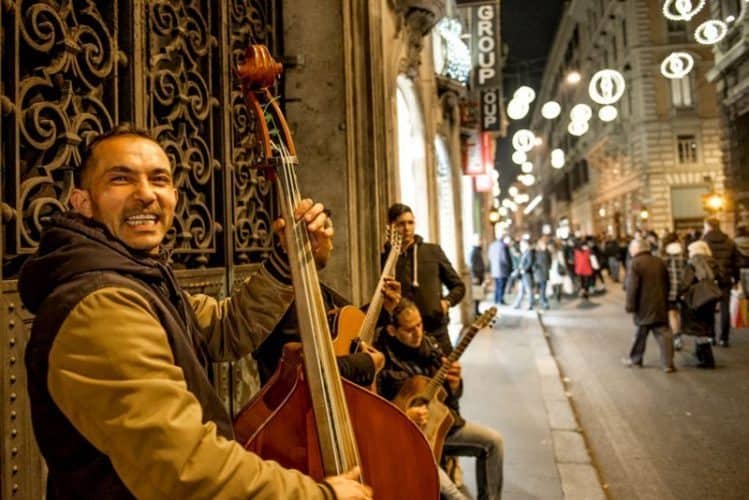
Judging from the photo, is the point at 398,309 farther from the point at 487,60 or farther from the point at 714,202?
the point at 714,202

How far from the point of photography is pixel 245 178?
13.0ft

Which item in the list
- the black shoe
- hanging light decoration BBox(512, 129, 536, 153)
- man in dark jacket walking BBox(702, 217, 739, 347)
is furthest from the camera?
hanging light decoration BBox(512, 129, 536, 153)

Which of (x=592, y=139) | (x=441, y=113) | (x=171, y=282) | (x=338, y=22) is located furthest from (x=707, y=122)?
(x=171, y=282)

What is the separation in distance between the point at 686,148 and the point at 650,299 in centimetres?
3026

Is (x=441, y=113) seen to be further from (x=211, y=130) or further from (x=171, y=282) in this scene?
(x=171, y=282)

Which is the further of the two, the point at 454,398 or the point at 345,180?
the point at 345,180

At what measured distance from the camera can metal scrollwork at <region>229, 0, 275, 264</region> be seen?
3850mm

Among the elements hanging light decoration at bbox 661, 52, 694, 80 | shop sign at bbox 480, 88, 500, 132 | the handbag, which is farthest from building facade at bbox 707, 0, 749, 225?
the handbag

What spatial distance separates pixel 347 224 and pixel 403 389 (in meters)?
1.80

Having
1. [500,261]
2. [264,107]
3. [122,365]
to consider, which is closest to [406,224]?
[264,107]

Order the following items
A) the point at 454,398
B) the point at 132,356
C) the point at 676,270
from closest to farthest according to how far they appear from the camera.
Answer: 1. the point at 132,356
2. the point at 454,398
3. the point at 676,270

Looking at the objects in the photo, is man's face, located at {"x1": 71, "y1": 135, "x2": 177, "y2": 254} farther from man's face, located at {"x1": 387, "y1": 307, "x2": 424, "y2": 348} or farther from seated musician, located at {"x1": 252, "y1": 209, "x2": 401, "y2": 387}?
man's face, located at {"x1": 387, "y1": 307, "x2": 424, "y2": 348}

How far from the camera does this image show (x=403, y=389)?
3.36m

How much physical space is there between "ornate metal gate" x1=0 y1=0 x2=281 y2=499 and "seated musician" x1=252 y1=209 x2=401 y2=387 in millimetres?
625
